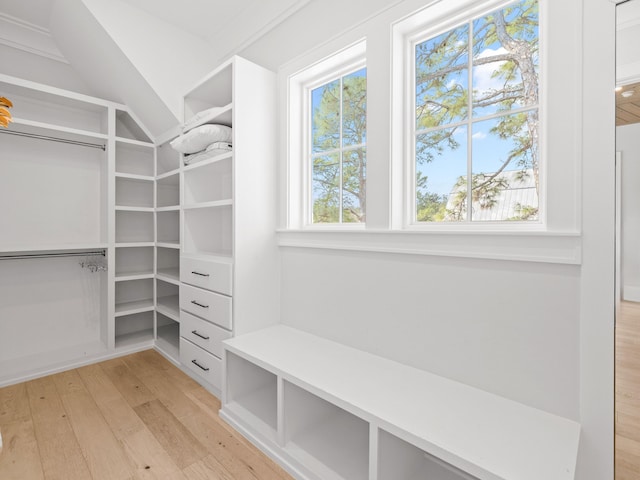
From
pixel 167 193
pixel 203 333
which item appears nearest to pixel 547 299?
pixel 203 333

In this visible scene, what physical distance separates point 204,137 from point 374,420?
194 cm

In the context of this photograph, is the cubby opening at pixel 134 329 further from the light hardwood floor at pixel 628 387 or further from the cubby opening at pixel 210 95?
the light hardwood floor at pixel 628 387

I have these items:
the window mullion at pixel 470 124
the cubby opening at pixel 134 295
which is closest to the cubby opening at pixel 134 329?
the cubby opening at pixel 134 295

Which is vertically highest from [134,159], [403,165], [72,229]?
[134,159]

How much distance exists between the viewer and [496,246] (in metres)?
1.29


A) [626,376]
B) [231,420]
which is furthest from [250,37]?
[626,376]

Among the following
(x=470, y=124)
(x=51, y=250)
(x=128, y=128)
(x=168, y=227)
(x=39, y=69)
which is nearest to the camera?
(x=470, y=124)

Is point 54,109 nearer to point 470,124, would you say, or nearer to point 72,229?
point 72,229

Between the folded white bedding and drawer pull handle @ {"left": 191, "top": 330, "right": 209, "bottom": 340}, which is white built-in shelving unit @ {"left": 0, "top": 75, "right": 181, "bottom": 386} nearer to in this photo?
the folded white bedding

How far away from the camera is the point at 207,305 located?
2150mm

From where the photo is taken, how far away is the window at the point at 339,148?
1.93 metres

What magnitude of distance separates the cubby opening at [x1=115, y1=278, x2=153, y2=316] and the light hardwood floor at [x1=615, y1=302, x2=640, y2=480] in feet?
10.3

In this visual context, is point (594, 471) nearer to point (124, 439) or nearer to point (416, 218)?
point (416, 218)

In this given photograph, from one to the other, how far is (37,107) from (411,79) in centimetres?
296
